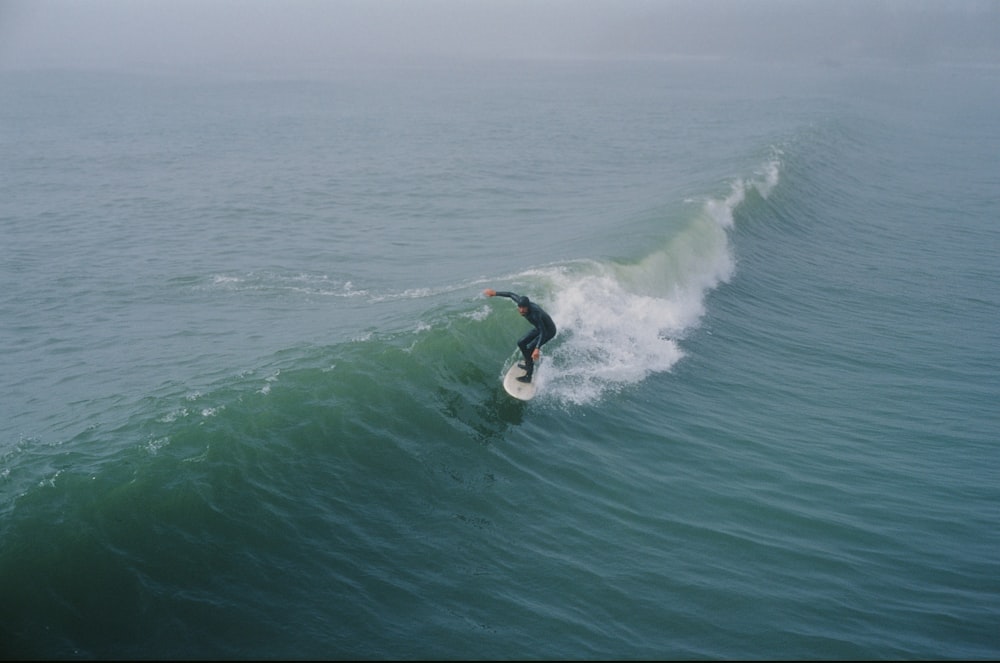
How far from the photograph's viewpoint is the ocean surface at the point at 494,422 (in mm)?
10234

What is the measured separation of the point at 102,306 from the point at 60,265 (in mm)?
5754

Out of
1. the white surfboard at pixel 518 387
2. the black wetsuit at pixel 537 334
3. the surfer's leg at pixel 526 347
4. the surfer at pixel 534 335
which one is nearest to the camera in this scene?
the surfer at pixel 534 335

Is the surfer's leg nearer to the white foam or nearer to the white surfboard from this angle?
the white surfboard

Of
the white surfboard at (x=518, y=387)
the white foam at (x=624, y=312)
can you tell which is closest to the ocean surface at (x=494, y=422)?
the white foam at (x=624, y=312)

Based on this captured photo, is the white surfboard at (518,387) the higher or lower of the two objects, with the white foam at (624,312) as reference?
lower

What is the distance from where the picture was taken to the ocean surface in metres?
10.2

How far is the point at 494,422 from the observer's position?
1527 cm

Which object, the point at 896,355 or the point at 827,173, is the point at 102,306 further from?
the point at 827,173

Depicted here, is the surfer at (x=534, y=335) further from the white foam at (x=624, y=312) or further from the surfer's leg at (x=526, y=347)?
the white foam at (x=624, y=312)

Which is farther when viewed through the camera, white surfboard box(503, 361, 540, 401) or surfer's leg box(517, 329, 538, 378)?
white surfboard box(503, 361, 540, 401)

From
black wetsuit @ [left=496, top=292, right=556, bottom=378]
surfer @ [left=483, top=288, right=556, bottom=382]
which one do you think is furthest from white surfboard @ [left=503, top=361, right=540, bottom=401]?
black wetsuit @ [left=496, top=292, right=556, bottom=378]

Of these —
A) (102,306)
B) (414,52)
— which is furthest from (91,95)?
(414,52)

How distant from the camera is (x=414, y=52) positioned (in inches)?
7323

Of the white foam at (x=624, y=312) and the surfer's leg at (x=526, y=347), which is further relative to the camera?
the white foam at (x=624, y=312)
